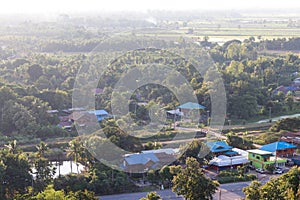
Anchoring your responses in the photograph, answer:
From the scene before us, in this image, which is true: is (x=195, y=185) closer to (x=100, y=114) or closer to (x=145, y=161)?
(x=145, y=161)

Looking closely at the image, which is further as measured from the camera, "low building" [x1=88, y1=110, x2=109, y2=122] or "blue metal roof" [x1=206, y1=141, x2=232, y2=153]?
"low building" [x1=88, y1=110, x2=109, y2=122]

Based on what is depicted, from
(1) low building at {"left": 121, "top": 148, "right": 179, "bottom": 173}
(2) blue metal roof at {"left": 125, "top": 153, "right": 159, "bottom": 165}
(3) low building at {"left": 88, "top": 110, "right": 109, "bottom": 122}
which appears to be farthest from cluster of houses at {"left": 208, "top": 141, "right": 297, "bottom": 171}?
(3) low building at {"left": 88, "top": 110, "right": 109, "bottom": 122}

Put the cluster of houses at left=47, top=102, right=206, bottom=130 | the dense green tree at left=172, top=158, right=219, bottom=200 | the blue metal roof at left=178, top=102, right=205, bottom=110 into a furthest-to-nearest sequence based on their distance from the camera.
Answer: the blue metal roof at left=178, top=102, right=205, bottom=110
the cluster of houses at left=47, top=102, right=206, bottom=130
the dense green tree at left=172, top=158, right=219, bottom=200

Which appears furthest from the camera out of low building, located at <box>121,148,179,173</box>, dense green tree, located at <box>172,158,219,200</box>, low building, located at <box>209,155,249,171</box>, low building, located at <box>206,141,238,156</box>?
low building, located at <box>206,141,238,156</box>

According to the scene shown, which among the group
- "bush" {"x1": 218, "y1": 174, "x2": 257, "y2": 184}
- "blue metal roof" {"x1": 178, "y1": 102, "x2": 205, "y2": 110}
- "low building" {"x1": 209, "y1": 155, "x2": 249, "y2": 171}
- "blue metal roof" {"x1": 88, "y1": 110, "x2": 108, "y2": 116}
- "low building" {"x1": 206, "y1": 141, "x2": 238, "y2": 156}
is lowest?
"bush" {"x1": 218, "y1": 174, "x2": 257, "y2": 184}

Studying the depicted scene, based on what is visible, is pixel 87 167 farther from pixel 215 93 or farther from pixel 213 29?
pixel 213 29

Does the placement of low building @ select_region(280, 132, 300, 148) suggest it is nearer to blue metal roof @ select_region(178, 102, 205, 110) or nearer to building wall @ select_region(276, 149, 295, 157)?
building wall @ select_region(276, 149, 295, 157)
